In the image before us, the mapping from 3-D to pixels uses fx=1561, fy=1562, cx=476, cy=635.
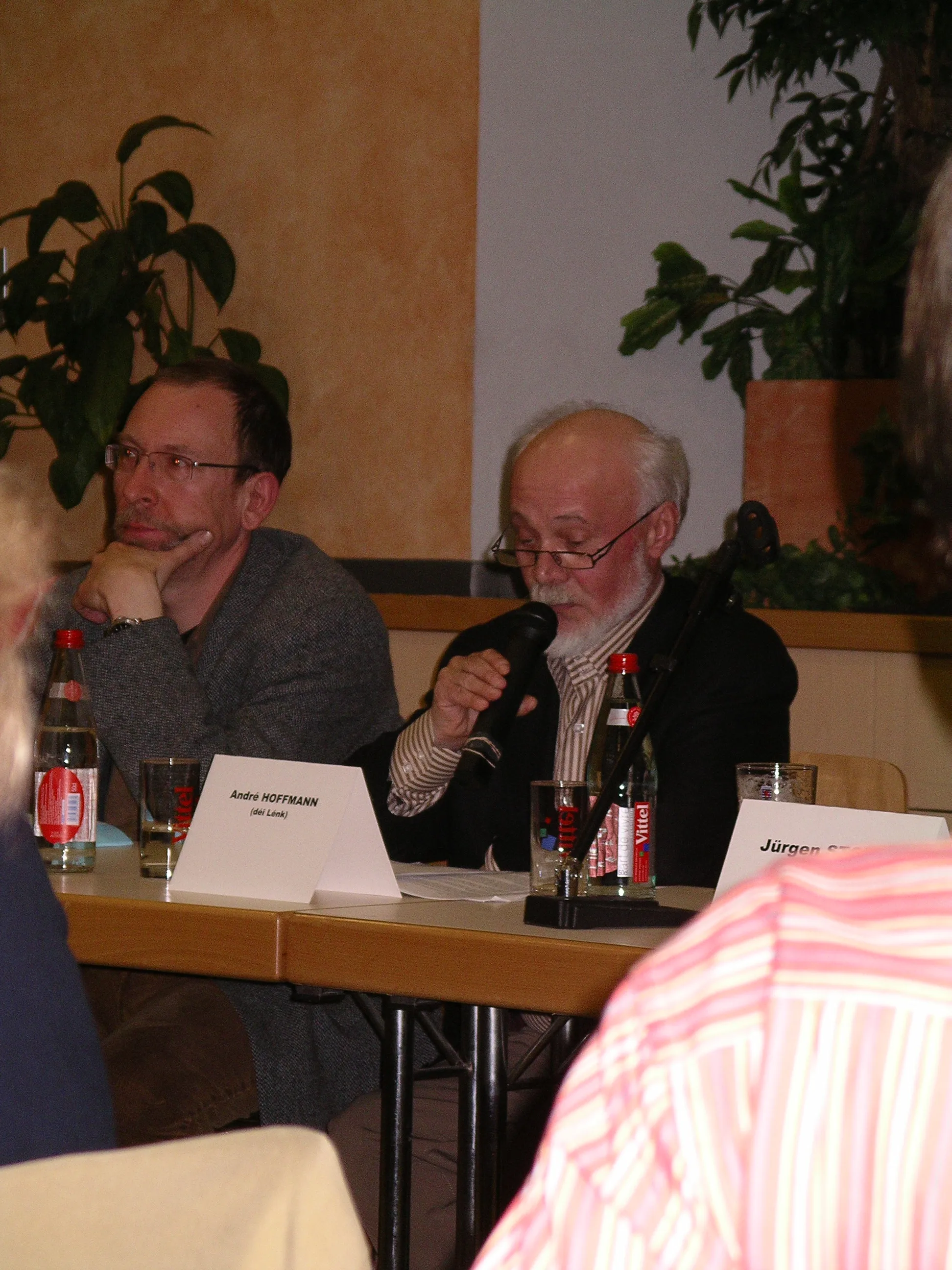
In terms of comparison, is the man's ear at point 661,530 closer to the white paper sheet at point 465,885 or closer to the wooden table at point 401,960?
the white paper sheet at point 465,885

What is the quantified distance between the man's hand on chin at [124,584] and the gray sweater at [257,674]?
45mm

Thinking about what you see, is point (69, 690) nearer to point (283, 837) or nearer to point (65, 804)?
point (65, 804)

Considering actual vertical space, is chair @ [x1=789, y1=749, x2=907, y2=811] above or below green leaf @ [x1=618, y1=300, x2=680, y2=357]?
below

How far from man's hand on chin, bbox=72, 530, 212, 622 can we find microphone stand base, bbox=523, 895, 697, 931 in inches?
39.1

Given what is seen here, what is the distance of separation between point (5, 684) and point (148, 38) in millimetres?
4100

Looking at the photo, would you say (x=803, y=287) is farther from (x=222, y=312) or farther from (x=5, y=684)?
(x=5, y=684)

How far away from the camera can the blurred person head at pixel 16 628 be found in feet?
2.86

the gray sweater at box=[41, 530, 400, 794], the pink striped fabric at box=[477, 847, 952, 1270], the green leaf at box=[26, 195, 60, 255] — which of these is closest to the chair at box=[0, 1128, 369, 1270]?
the pink striped fabric at box=[477, 847, 952, 1270]

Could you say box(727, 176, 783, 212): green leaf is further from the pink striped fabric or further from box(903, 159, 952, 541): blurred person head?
the pink striped fabric

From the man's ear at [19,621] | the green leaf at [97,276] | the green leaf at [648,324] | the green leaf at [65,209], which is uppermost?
the green leaf at [65,209]

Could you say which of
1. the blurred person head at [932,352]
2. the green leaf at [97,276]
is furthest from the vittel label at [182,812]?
the green leaf at [97,276]

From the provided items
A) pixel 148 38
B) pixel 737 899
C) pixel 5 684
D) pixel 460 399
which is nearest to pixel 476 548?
pixel 460 399

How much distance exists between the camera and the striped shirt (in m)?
2.19

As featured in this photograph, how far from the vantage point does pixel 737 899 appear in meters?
0.45
